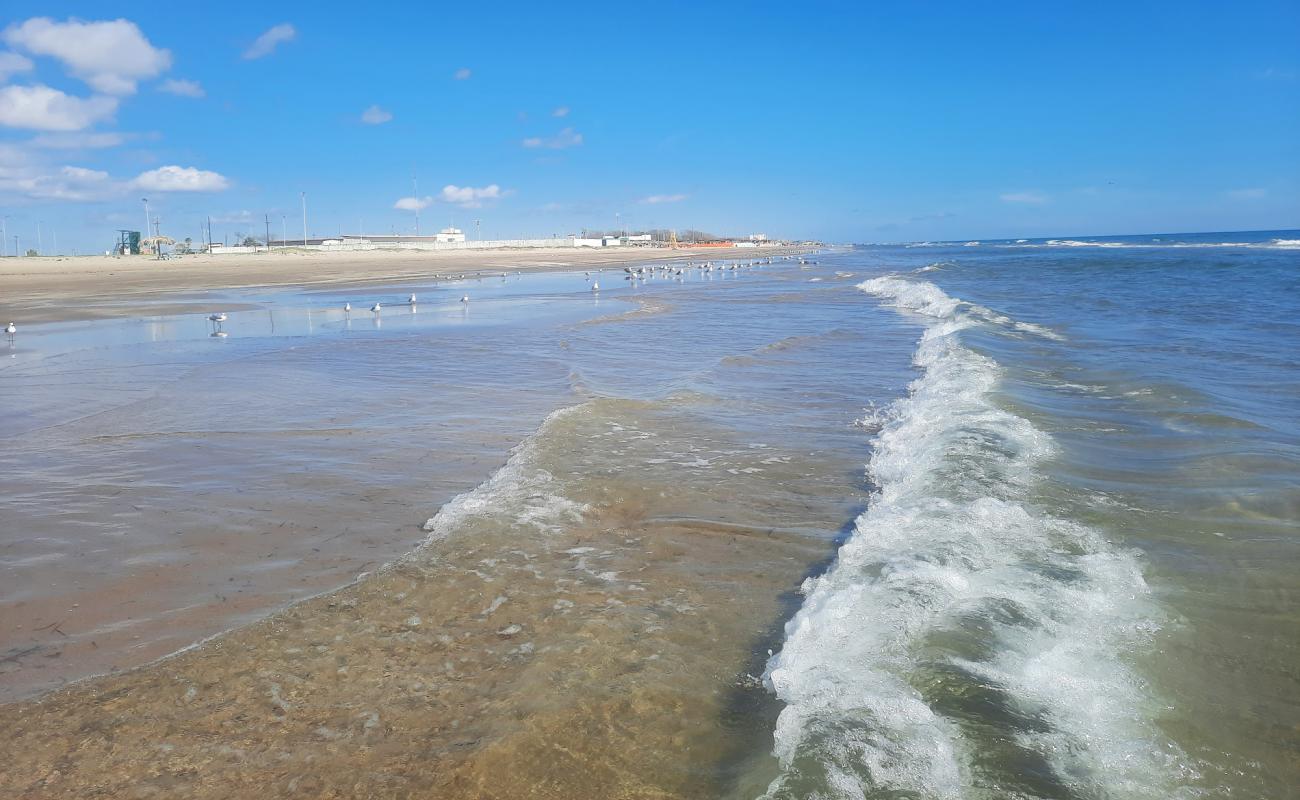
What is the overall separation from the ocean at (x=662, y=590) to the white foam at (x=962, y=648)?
0.02 m

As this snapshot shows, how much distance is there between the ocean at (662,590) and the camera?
2.85 metres

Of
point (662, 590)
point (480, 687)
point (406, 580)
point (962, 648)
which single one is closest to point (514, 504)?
point (406, 580)

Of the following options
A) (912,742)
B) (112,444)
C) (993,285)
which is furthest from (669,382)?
(993,285)

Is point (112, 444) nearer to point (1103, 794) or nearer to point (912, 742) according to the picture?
point (912, 742)

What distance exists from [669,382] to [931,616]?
25.4ft

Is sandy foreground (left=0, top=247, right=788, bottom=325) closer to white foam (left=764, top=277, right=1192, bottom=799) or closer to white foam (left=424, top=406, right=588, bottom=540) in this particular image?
white foam (left=424, top=406, right=588, bottom=540)

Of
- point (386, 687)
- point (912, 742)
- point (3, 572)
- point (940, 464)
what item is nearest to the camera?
point (912, 742)

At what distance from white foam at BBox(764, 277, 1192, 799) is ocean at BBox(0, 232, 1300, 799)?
0.06 feet

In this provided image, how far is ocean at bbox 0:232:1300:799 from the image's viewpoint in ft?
Answer: 9.36

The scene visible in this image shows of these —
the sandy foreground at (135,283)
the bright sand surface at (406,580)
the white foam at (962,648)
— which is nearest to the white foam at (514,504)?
the bright sand surface at (406,580)

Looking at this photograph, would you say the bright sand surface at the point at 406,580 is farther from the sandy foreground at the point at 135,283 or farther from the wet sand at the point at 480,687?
the sandy foreground at the point at 135,283

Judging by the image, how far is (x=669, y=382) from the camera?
1139 cm

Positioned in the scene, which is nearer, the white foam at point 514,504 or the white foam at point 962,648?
the white foam at point 962,648

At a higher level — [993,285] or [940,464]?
[993,285]
